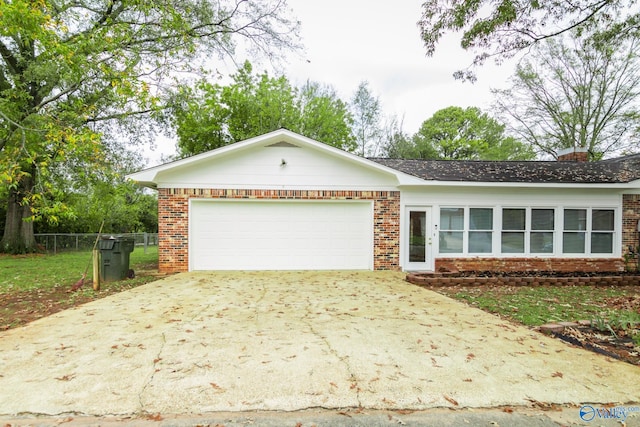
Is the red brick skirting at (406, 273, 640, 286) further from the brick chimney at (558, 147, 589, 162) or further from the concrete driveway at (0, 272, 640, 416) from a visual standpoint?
the brick chimney at (558, 147, 589, 162)

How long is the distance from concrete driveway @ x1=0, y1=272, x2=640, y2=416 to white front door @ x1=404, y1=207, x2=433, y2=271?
447 centimetres

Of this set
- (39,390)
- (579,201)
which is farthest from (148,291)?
(579,201)

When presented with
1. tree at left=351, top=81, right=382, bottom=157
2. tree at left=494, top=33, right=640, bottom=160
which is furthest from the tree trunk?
tree at left=494, top=33, right=640, bottom=160

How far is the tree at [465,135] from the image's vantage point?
2995cm

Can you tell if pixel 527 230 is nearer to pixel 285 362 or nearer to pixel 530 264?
pixel 530 264

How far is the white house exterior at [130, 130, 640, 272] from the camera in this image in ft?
32.1

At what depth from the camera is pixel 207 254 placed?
987cm

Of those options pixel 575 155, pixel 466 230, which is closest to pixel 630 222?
pixel 575 155

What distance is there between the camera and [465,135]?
32438 millimetres

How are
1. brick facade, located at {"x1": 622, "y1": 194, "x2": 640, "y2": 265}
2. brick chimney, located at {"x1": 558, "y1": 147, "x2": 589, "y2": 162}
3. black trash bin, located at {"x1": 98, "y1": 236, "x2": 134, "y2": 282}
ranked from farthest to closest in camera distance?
brick chimney, located at {"x1": 558, "y1": 147, "x2": 589, "y2": 162} < brick facade, located at {"x1": 622, "y1": 194, "x2": 640, "y2": 265} < black trash bin, located at {"x1": 98, "y1": 236, "x2": 134, "y2": 282}

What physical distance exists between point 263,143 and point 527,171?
913 centimetres

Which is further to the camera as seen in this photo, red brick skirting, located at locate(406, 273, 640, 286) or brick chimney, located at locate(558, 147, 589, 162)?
brick chimney, located at locate(558, 147, 589, 162)

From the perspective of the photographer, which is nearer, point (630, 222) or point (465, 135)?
point (630, 222)

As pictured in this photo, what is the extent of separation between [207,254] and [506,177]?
31.7 ft
